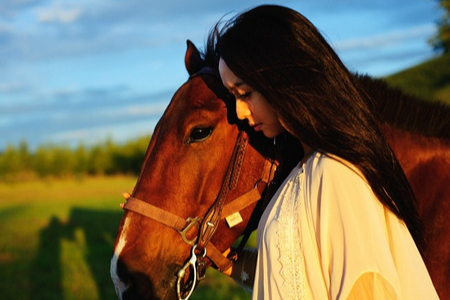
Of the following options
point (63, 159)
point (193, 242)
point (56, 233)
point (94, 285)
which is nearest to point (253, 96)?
point (193, 242)

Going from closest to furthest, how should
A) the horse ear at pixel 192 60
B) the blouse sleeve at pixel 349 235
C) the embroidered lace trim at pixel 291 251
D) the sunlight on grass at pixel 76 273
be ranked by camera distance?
the blouse sleeve at pixel 349 235
the embroidered lace trim at pixel 291 251
the horse ear at pixel 192 60
the sunlight on grass at pixel 76 273

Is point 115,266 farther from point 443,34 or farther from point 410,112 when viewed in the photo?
point 443,34

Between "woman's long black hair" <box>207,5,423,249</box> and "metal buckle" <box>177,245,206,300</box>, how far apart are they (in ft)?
2.66

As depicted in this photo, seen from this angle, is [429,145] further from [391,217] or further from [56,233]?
[56,233]

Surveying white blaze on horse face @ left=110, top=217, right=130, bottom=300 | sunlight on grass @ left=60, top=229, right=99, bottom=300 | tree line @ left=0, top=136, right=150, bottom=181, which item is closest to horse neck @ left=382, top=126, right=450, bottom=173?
white blaze on horse face @ left=110, top=217, right=130, bottom=300

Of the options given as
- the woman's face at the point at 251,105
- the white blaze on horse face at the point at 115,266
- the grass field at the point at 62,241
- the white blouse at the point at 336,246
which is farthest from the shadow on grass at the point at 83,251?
the white blouse at the point at 336,246

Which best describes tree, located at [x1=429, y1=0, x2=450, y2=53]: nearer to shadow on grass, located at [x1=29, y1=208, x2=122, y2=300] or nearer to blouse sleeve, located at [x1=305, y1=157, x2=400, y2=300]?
shadow on grass, located at [x1=29, y1=208, x2=122, y2=300]

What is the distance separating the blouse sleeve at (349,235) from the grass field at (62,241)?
494 centimetres

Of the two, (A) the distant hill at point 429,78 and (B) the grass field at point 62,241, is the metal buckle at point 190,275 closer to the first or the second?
(B) the grass field at point 62,241

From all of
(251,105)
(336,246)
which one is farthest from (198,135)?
(336,246)

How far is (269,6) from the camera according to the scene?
2.35 m

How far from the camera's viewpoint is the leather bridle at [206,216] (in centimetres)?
253

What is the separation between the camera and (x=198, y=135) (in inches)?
102

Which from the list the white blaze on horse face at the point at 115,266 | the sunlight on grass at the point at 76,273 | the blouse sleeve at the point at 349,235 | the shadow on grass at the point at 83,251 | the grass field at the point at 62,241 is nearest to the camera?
the blouse sleeve at the point at 349,235
